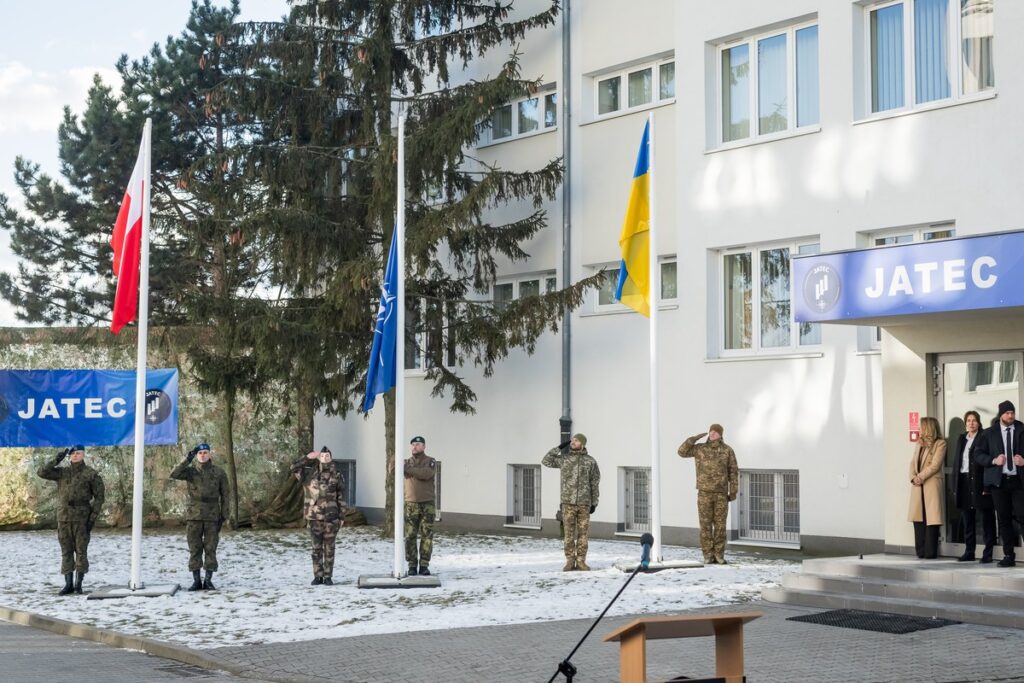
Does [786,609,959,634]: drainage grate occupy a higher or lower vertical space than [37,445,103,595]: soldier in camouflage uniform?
lower

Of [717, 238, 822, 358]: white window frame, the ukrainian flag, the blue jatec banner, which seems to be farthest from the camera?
the blue jatec banner

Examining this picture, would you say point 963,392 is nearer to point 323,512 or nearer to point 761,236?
point 761,236

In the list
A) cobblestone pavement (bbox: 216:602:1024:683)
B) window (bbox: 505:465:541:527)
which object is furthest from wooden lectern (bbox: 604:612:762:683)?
window (bbox: 505:465:541:527)

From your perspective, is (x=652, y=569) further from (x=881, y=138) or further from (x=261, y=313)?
(x=261, y=313)

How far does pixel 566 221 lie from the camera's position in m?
24.2

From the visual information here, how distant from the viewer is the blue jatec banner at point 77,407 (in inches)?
926

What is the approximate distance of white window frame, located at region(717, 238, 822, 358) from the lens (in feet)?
67.8

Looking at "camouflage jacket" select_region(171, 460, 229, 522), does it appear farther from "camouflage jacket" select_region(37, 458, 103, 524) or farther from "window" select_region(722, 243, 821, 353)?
"window" select_region(722, 243, 821, 353)

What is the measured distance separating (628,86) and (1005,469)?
1157cm

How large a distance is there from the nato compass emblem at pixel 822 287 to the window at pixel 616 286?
21.6ft

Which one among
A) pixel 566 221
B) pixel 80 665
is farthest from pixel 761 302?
pixel 80 665

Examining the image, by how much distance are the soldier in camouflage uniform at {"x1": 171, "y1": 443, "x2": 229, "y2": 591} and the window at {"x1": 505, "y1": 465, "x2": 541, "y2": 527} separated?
898cm

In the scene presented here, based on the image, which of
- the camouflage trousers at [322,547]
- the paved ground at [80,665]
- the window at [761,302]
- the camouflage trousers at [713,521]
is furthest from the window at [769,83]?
the paved ground at [80,665]

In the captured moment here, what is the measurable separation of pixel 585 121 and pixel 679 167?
2.71 meters
